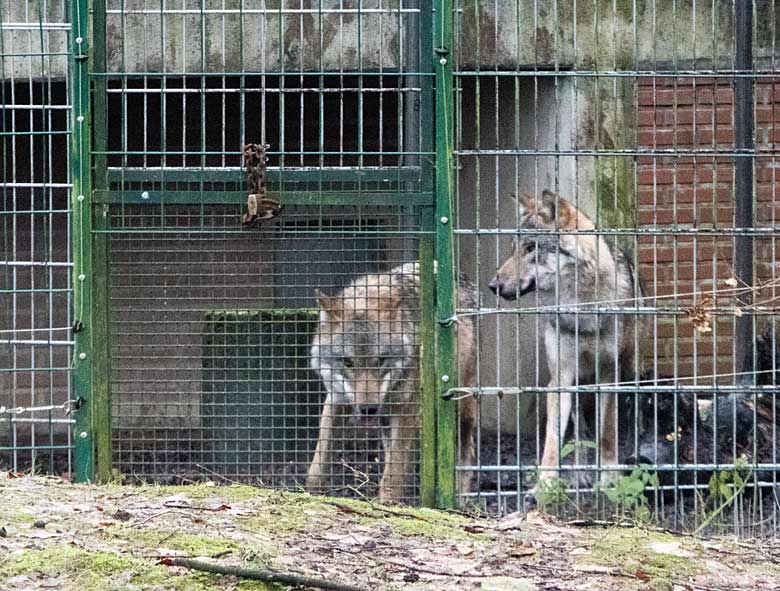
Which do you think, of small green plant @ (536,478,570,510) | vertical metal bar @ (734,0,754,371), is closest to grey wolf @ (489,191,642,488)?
vertical metal bar @ (734,0,754,371)

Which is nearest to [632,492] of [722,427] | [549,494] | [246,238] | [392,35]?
[549,494]

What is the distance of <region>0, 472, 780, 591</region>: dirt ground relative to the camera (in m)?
3.96

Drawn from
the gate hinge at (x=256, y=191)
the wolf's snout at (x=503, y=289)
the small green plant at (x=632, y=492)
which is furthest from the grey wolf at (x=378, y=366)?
the wolf's snout at (x=503, y=289)

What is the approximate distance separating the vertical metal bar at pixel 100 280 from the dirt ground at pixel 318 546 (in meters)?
0.79

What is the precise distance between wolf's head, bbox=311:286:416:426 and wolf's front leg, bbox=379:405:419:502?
0.36 ft

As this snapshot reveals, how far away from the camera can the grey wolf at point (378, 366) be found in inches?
247

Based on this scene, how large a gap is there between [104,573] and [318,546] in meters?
0.86

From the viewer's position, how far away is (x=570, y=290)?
26.5 feet

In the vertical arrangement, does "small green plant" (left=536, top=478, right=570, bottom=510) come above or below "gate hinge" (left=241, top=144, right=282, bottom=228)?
below

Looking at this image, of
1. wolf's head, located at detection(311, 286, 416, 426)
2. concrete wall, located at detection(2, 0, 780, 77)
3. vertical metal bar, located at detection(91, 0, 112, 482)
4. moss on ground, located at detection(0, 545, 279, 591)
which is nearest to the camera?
moss on ground, located at detection(0, 545, 279, 591)

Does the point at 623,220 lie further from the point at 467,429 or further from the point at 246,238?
the point at 246,238

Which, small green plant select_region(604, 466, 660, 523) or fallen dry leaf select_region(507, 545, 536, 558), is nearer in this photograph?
fallen dry leaf select_region(507, 545, 536, 558)

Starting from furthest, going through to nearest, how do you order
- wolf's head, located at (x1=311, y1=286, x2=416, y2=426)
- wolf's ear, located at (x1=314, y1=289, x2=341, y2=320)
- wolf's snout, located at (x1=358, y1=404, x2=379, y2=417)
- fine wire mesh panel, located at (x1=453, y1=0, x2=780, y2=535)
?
fine wire mesh panel, located at (x1=453, y1=0, x2=780, y2=535) → wolf's ear, located at (x1=314, y1=289, x2=341, y2=320) → wolf's snout, located at (x1=358, y1=404, x2=379, y2=417) → wolf's head, located at (x1=311, y1=286, x2=416, y2=426)

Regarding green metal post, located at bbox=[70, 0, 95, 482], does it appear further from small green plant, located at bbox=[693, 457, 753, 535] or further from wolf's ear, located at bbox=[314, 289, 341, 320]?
small green plant, located at bbox=[693, 457, 753, 535]
